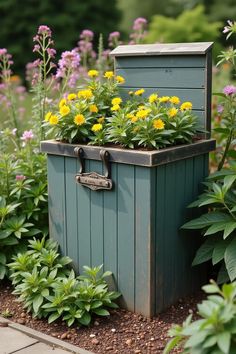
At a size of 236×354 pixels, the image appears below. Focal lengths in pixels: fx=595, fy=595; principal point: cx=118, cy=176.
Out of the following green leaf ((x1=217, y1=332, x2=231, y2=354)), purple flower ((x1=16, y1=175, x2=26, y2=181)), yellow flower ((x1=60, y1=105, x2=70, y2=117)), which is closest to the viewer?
green leaf ((x1=217, y1=332, x2=231, y2=354))

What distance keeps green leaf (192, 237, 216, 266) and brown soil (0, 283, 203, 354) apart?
0.97ft

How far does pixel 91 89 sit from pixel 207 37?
11.6 meters

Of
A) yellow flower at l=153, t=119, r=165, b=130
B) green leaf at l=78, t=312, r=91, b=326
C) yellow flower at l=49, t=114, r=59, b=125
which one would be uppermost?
yellow flower at l=49, t=114, r=59, b=125

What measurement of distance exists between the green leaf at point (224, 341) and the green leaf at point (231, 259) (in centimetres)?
97

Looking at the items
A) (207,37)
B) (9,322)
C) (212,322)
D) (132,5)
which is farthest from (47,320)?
(132,5)

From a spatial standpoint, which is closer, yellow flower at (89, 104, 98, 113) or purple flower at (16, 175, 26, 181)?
yellow flower at (89, 104, 98, 113)

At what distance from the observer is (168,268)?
11.1ft

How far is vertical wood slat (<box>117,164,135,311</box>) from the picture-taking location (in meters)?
3.27

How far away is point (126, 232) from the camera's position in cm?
332

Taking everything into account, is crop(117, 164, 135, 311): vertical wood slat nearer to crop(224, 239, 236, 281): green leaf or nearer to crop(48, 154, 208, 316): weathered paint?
crop(48, 154, 208, 316): weathered paint

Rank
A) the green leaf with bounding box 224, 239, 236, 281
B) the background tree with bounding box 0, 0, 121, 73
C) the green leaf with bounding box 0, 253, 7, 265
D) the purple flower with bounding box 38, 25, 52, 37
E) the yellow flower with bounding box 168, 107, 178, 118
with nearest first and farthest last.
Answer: the green leaf with bounding box 224, 239, 236, 281 → the yellow flower with bounding box 168, 107, 178, 118 → the green leaf with bounding box 0, 253, 7, 265 → the purple flower with bounding box 38, 25, 52, 37 → the background tree with bounding box 0, 0, 121, 73

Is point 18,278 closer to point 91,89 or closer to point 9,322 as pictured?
point 9,322

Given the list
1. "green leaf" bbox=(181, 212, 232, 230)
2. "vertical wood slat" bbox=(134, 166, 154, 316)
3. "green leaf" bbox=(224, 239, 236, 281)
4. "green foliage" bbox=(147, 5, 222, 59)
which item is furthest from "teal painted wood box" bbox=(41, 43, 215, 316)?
"green foliage" bbox=(147, 5, 222, 59)

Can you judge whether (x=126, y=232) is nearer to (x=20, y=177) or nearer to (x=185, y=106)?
(x=185, y=106)
